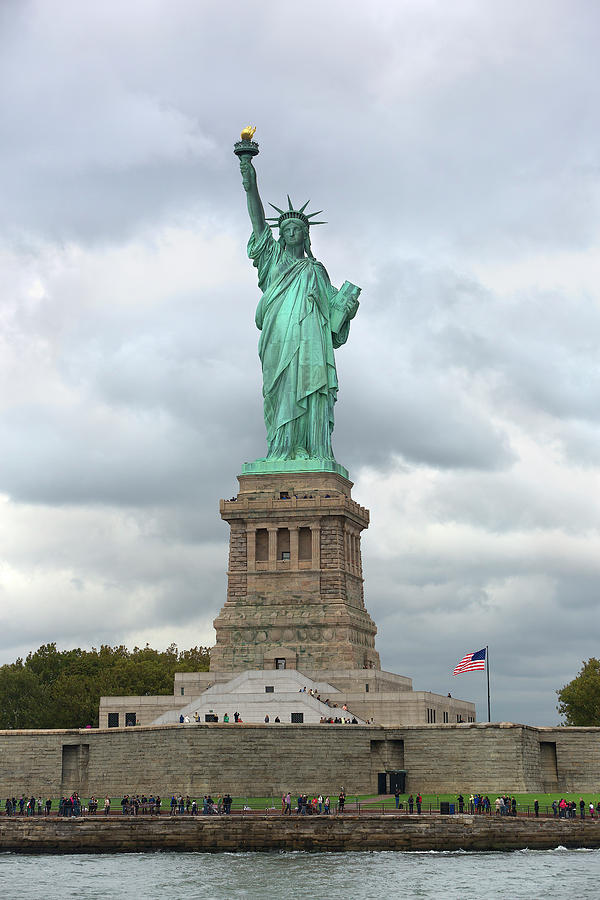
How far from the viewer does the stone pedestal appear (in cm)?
6612

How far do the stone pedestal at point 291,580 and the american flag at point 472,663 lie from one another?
6986 mm

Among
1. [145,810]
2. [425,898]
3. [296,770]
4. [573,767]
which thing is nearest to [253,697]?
[296,770]

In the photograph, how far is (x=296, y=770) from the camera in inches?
2174

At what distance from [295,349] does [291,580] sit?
11.5 meters

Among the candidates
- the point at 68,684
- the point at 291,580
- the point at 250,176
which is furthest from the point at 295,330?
the point at 68,684

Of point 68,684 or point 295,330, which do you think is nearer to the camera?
point 295,330

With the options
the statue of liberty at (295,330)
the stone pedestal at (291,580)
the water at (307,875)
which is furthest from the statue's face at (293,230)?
the water at (307,875)

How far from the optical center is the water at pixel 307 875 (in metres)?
41.9

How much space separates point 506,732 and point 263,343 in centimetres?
2500

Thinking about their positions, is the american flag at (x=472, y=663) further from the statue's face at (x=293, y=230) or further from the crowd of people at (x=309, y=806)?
the statue's face at (x=293, y=230)

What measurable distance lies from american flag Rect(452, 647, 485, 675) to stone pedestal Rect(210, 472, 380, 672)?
6.99m

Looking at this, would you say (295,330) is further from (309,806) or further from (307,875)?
(307,875)

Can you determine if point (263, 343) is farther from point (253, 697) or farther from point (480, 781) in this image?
point (480, 781)

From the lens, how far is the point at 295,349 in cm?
7156
